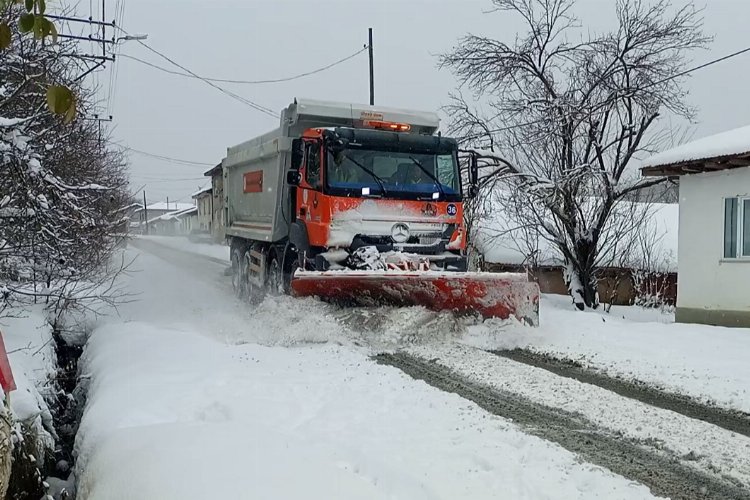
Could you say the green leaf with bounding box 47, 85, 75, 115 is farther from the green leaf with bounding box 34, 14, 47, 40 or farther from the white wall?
the white wall

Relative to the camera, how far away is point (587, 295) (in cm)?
1526

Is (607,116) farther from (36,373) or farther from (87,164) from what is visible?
(36,373)

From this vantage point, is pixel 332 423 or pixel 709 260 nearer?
pixel 332 423

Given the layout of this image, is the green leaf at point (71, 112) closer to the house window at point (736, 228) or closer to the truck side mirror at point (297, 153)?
the truck side mirror at point (297, 153)

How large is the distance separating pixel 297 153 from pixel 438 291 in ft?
10.4

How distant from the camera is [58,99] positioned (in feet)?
5.74

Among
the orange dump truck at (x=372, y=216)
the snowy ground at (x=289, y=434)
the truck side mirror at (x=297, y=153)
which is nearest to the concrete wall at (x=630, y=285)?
the orange dump truck at (x=372, y=216)

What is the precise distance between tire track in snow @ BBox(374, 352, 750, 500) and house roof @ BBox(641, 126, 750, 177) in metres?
7.53

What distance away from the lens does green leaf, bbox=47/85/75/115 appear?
1732 mm

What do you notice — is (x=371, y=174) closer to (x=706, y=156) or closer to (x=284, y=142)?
(x=284, y=142)

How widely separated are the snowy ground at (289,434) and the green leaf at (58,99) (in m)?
1.92

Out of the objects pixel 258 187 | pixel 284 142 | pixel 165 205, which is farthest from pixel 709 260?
pixel 165 205

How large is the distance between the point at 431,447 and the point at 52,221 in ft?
19.3

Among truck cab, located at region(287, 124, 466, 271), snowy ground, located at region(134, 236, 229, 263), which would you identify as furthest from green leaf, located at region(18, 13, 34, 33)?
snowy ground, located at region(134, 236, 229, 263)
